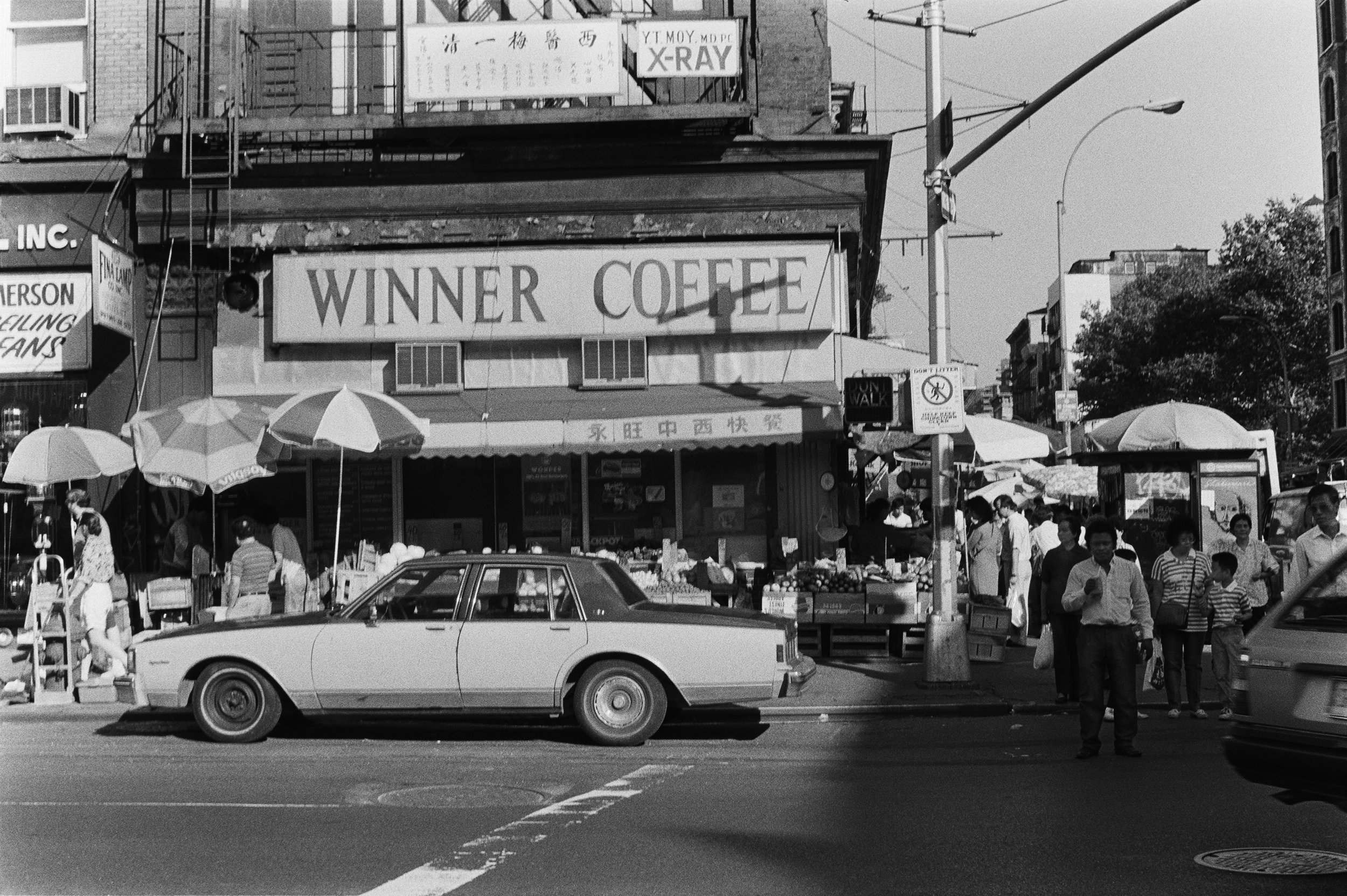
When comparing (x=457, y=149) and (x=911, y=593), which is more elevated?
(x=457, y=149)

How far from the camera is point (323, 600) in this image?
1684cm

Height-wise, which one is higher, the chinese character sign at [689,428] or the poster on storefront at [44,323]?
the poster on storefront at [44,323]

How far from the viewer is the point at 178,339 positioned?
1933 cm

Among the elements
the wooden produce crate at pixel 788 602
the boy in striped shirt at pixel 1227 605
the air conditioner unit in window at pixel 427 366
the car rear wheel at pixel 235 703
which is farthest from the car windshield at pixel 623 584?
the air conditioner unit in window at pixel 427 366

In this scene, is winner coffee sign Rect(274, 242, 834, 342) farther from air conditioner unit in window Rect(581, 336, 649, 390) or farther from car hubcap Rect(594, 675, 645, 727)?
car hubcap Rect(594, 675, 645, 727)

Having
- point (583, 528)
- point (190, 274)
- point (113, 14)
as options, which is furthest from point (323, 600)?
point (113, 14)

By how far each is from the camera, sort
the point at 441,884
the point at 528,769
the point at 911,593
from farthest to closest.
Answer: the point at 911,593, the point at 528,769, the point at 441,884

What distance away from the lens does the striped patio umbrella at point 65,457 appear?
52.5 ft

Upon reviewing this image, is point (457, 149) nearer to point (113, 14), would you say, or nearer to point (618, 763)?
point (113, 14)

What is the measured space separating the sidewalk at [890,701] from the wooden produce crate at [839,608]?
3.98 ft

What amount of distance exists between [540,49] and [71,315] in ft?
23.3

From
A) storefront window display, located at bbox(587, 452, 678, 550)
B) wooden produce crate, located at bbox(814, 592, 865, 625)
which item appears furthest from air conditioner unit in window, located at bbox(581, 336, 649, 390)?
wooden produce crate, located at bbox(814, 592, 865, 625)

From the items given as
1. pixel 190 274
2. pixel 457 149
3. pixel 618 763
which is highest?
pixel 457 149

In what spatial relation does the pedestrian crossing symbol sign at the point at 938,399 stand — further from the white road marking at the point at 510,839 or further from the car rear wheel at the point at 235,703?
the car rear wheel at the point at 235,703
